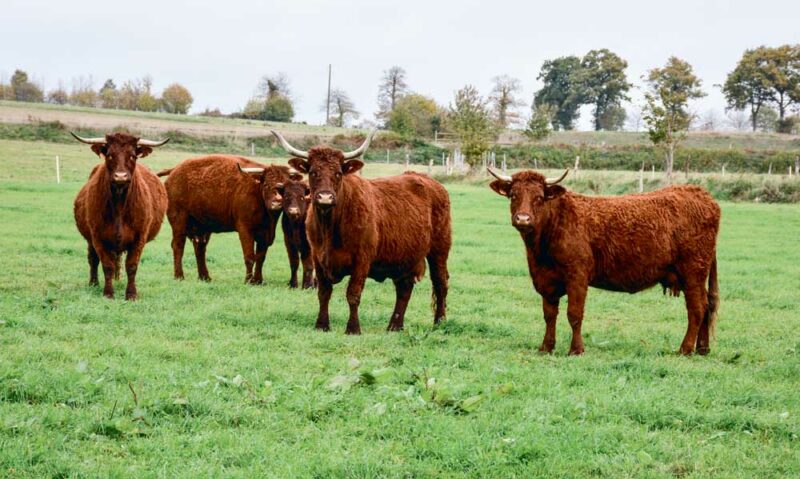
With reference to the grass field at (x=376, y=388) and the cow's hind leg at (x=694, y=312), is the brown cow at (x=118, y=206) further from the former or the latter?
the cow's hind leg at (x=694, y=312)

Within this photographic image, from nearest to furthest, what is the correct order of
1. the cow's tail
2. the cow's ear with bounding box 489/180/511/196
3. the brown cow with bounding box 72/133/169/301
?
1. the cow's ear with bounding box 489/180/511/196
2. the cow's tail
3. the brown cow with bounding box 72/133/169/301

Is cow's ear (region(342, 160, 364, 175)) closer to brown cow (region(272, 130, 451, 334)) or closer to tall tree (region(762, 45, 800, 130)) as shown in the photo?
brown cow (region(272, 130, 451, 334))

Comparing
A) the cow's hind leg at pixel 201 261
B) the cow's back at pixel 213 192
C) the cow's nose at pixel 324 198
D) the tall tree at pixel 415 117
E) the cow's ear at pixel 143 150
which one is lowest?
the cow's hind leg at pixel 201 261

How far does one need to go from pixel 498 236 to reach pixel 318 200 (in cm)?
1387

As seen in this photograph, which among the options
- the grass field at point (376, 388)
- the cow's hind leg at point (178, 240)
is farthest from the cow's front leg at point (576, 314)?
the cow's hind leg at point (178, 240)

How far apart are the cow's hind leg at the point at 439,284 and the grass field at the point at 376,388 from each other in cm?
34

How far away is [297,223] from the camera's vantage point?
13445 millimetres

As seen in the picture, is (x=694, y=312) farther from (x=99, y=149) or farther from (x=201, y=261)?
(x=201, y=261)

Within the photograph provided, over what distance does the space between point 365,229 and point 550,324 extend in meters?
2.49

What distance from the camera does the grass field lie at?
17.5ft

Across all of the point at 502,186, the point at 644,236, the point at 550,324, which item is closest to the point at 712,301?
the point at 644,236

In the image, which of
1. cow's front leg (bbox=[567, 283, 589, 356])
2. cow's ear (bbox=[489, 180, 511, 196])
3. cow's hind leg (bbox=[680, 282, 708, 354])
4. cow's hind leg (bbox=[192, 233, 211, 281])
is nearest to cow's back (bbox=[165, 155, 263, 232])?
cow's hind leg (bbox=[192, 233, 211, 281])

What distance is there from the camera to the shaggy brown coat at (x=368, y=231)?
9781 millimetres

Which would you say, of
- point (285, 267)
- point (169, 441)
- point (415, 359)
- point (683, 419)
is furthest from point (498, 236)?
point (169, 441)
